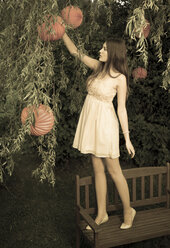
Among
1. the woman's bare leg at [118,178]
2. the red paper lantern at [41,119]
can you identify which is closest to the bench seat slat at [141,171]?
the woman's bare leg at [118,178]

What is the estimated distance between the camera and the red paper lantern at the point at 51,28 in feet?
6.75

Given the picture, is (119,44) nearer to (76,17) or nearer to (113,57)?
(113,57)

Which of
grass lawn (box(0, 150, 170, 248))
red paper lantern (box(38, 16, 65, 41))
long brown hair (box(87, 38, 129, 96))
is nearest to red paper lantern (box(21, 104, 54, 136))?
red paper lantern (box(38, 16, 65, 41))

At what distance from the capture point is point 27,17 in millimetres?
2275

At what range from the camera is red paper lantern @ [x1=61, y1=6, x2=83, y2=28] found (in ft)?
7.48

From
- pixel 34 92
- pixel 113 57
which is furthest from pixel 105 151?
pixel 34 92

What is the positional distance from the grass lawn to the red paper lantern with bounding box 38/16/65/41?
193cm

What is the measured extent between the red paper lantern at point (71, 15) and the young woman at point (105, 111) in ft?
0.73

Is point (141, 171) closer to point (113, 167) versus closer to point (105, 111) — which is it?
point (113, 167)

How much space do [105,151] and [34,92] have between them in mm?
965

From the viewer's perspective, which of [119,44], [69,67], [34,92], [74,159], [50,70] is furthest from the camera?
[74,159]

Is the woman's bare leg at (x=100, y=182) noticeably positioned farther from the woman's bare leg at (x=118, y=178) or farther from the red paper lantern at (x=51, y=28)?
the red paper lantern at (x=51, y=28)

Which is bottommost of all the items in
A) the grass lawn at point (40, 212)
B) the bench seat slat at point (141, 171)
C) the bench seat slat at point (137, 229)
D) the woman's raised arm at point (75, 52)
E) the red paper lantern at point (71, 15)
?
the grass lawn at point (40, 212)

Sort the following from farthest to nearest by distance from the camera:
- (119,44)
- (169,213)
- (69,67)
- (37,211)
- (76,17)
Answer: (69,67) → (37,211) → (169,213) → (119,44) → (76,17)
